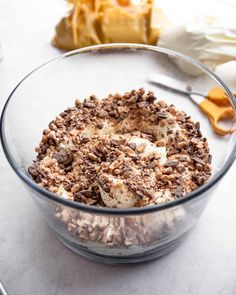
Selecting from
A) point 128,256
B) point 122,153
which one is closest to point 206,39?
point 122,153

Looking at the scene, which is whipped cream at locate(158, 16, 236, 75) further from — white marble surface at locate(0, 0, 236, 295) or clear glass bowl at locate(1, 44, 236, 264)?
white marble surface at locate(0, 0, 236, 295)

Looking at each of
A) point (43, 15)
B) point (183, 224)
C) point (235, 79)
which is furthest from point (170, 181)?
point (43, 15)

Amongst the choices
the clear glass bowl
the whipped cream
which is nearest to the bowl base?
the clear glass bowl

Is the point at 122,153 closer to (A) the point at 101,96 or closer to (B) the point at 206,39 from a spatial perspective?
(A) the point at 101,96

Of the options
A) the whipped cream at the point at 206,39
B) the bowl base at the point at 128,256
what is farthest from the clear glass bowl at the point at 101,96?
the whipped cream at the point at 206,39

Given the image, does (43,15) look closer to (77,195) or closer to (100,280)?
(77,195)

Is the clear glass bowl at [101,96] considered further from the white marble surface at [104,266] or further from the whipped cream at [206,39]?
the whipped cream at [206,39]

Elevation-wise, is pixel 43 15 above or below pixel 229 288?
above
